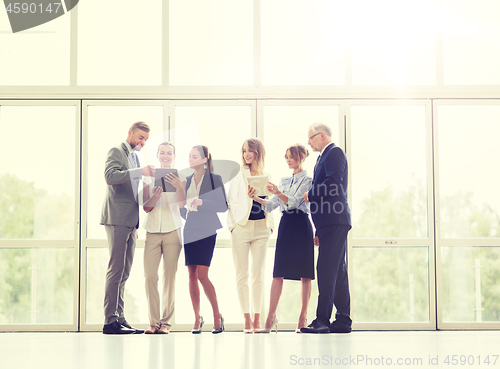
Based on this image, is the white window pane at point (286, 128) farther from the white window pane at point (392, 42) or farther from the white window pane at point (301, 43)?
the white window pane at point (392, 42)

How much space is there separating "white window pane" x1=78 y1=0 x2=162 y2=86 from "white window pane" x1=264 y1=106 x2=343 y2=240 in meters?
1.16

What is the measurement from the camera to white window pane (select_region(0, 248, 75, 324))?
14.5ft

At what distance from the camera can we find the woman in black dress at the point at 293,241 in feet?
12.3

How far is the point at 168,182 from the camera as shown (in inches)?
154

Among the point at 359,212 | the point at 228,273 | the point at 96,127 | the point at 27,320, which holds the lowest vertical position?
the point at 27,320

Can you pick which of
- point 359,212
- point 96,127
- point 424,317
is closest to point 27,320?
point 96,127

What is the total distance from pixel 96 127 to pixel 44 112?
1.71 feet

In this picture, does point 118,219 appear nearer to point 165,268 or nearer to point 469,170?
point 165,268

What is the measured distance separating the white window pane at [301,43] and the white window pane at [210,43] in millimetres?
176

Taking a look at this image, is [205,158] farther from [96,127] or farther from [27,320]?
[27,320]

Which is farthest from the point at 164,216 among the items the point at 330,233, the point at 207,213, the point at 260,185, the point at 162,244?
the point at 330,233

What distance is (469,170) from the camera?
4562mm

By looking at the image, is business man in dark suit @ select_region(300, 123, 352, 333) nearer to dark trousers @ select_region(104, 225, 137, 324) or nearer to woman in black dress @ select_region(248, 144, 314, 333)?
woman in black dress @ select_region(248, 144, 314, 333)

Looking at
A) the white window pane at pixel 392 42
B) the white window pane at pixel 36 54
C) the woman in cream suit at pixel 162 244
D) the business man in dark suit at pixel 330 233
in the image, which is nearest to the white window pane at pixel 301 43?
the white window pane at pixel 392 42
